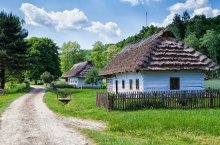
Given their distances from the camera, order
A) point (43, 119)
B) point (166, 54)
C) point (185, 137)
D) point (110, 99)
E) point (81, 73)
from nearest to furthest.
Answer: point (185, 137) → point (43, 119) → point (110, 99) → point (166, 54) → point (81, 73)

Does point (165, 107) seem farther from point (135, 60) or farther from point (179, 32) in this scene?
Result: point (179, 32)

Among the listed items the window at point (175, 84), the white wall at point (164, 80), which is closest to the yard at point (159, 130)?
the white wall at point (164, 80)

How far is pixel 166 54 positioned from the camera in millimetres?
30109

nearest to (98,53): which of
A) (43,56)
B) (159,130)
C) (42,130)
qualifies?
(43,56)

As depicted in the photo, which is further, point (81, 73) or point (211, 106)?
point (81, 73)

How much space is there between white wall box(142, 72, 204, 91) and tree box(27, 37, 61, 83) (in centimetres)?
6210

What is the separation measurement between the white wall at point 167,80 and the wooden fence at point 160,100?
19.2ft

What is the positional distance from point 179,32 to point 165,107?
10207cm

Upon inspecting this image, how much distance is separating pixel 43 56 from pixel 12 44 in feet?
133

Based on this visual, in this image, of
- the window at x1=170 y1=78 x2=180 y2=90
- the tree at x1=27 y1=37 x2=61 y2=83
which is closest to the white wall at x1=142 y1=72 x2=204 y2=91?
the window at x1=170 y1=78 x2=180 y2=90

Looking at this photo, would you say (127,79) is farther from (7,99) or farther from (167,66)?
(7,99)

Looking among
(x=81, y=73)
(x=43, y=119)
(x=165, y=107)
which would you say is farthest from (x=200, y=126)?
(x=81, y=73)

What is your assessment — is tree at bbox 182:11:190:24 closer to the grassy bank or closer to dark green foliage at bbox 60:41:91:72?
dark green foliage at bbox 60:41:91:72

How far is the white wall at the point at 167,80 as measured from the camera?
29844 millimetres
